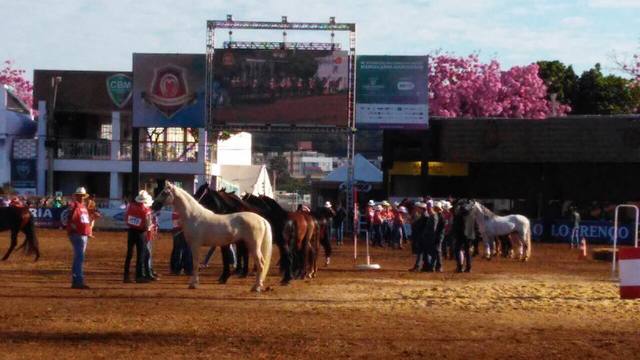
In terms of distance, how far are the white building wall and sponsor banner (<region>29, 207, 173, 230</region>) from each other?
25615 millimetres

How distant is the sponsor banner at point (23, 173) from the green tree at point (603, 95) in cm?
3802

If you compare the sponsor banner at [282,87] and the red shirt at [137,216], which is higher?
the sponsor banner at [282,87]

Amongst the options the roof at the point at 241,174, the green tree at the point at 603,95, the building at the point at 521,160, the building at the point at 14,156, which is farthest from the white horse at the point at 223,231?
the green tree at the point at 603,95

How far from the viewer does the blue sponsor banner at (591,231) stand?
4859cm

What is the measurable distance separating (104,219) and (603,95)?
124ft

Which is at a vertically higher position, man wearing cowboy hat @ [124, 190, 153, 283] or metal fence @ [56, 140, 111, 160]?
metal fence @ [56, 140, 111, 160]

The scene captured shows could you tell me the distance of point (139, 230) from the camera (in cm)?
2070

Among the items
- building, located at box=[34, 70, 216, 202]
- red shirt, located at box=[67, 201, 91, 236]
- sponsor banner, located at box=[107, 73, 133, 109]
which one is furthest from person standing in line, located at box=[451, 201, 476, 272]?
sponsor banner, located at box=[107, 73, 133, 109]

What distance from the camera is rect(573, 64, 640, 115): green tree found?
70.5 meters

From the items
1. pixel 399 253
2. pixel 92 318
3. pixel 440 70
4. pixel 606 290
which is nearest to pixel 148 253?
pixel 92 318

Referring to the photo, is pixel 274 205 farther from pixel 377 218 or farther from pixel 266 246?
pixel 377 218

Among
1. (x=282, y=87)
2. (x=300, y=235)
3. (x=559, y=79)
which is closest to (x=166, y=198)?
(x=300, y=235)

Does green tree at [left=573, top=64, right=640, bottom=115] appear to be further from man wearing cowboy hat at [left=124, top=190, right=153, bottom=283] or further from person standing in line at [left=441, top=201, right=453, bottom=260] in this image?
man wearing cowboy hat at [left=124, top=190, right=153, bottom=283]

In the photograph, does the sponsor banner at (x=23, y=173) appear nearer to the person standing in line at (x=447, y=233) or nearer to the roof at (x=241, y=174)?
the roof at (x=241, y=174)
